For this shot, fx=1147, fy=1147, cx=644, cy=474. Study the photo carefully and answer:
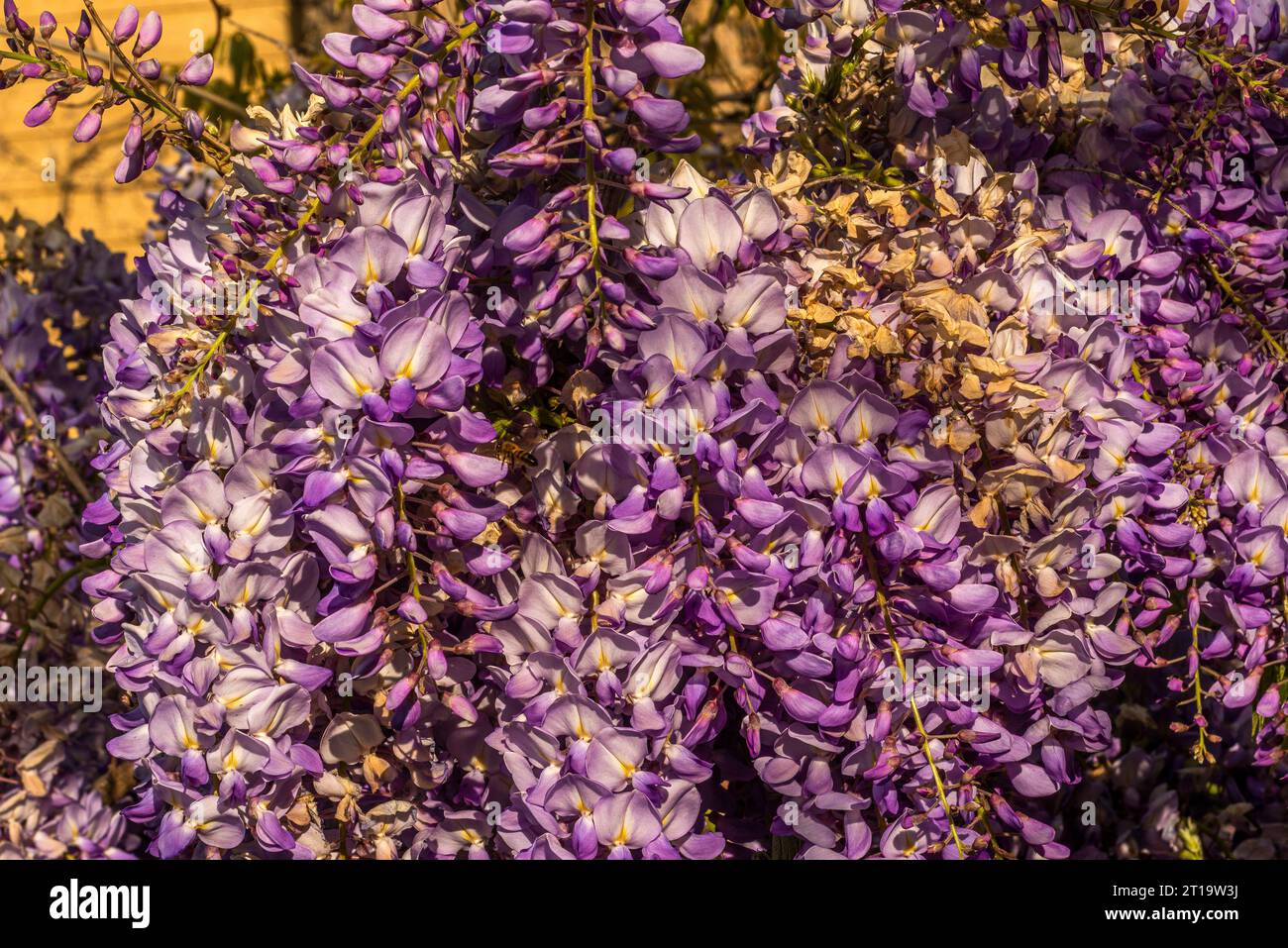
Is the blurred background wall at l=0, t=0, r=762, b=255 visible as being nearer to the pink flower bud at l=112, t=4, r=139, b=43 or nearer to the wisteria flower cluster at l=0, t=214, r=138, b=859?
the wisteria flower cluster at l=0, t=214, r=138, b=859

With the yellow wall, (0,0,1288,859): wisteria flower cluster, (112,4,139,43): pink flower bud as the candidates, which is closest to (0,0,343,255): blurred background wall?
the yellow wall

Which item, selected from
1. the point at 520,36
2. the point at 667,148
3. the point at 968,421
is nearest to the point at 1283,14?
the point at 968,421

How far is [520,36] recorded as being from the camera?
35.5 inches

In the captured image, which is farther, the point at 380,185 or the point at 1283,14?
the point at 1283,14

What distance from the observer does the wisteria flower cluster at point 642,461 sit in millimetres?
943

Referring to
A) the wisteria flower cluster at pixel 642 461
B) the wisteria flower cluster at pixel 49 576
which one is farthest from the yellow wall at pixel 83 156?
the wisteria flower cluster at pixel 642 461

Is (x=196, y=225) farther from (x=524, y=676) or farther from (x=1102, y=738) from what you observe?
(x=1102, y=738)

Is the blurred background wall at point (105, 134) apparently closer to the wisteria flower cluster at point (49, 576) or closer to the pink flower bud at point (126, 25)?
the wisteria flower cluster at point (49, 576)

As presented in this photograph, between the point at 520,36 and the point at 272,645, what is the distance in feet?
1.79

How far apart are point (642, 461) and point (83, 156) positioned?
254 cm

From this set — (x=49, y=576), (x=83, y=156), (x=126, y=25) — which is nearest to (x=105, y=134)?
(x=83, y=156)

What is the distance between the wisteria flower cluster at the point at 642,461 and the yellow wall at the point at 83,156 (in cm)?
194

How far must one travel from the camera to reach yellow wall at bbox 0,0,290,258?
282 centimetres
